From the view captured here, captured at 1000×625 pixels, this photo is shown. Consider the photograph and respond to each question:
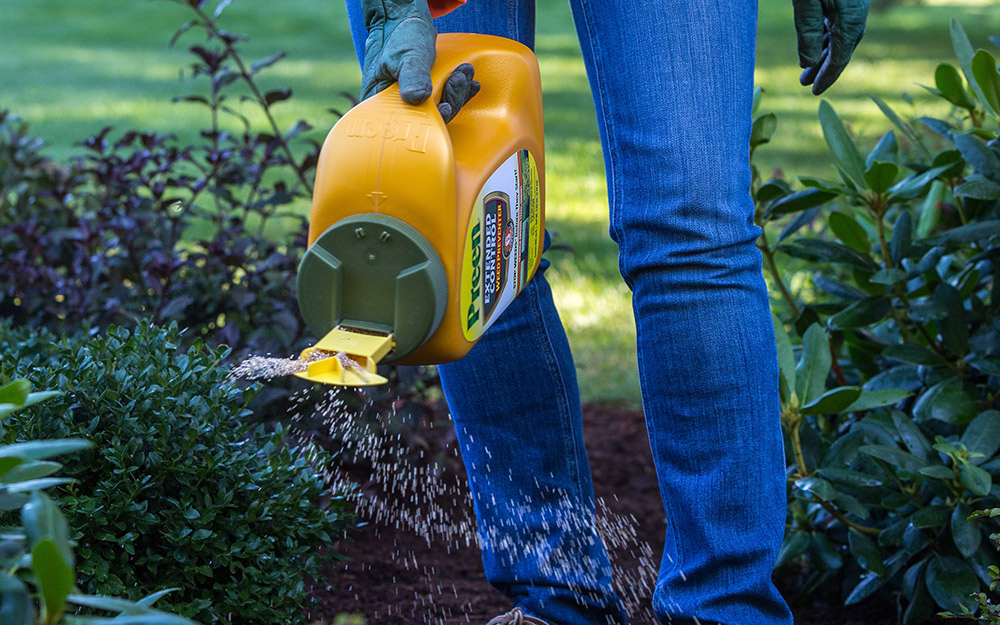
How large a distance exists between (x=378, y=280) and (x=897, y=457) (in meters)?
1.03

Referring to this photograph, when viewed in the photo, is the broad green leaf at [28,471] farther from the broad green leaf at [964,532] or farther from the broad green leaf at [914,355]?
the broad green leaf at [914,355]

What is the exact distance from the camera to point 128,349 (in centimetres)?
164

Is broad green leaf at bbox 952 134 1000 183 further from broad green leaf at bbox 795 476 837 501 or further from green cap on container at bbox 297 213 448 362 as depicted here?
green cap on container at bbox 297 213 448 362

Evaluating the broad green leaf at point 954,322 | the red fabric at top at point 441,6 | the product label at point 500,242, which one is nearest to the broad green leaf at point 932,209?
the broad green leaf at point 954,322

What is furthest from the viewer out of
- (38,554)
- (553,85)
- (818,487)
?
(553,85)

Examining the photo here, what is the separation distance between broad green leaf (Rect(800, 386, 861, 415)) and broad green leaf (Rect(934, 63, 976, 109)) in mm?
664

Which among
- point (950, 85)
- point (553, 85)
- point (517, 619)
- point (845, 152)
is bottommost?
point (553, 85)

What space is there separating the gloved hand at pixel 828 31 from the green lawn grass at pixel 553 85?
0.32m

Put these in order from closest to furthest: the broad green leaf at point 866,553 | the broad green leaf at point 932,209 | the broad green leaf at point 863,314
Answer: the broad green leaf at point 866,553 → the broad green leaf at point 863,314 → the broad green leaf at point 932,209

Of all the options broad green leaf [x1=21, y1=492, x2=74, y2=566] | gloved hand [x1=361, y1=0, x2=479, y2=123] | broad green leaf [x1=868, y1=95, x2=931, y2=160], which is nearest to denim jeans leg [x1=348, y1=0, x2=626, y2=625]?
gloved hand [x1=361, y1=0, x2=479, y2=123]

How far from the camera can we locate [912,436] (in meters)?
1.86

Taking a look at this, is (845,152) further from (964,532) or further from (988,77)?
(964,532)

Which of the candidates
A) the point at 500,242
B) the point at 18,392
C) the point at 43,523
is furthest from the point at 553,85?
the point at 43,523

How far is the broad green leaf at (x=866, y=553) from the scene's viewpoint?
182cm
